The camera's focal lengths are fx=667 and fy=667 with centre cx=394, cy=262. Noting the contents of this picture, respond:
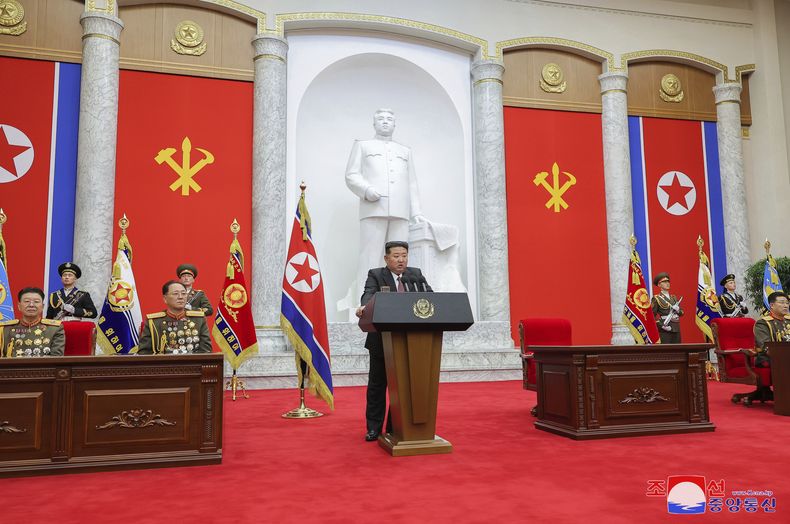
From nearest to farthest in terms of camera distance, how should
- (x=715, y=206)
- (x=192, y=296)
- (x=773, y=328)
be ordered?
(x=773, y=328), (x=192, y=296), (x=715, y=206)

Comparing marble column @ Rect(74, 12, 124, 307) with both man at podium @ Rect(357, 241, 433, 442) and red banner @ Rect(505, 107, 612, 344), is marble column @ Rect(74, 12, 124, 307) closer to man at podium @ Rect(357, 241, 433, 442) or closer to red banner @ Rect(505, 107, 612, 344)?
man at podium @ Rect(357, 241, 433, 442)

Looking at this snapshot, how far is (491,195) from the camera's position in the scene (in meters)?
9.29

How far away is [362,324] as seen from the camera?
3.90 m

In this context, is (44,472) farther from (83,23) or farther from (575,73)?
(575,73)

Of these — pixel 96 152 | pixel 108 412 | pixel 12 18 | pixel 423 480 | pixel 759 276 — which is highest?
pixel 12 18

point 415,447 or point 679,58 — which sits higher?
point 679,58

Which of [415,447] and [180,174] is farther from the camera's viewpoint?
[180,174]

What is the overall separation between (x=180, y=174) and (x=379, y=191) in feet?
8.18

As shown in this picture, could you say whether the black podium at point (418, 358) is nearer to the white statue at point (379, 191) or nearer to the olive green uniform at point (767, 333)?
the olive green uniform at point (767, 333)

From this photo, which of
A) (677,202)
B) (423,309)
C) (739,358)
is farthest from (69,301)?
(677,202)

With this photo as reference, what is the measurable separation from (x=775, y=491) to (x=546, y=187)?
7.24 meters

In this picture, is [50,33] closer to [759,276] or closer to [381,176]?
[381,176]

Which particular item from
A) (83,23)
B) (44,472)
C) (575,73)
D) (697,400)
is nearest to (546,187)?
(575,73)

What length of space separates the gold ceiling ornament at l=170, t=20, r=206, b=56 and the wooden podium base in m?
6.50
